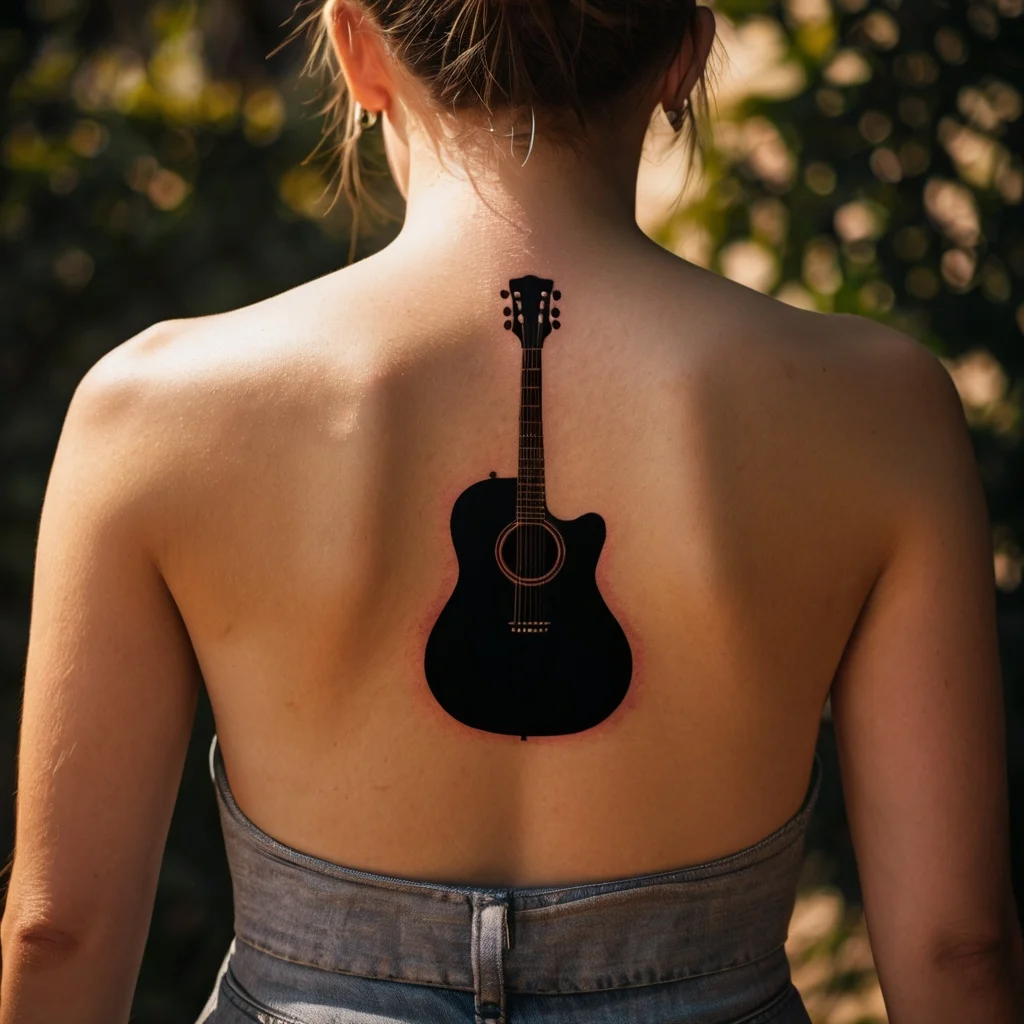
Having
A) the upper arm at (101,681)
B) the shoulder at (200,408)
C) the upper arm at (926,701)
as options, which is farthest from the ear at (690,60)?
the upper arm at (101,681)

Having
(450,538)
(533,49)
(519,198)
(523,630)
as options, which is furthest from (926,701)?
(533,49)

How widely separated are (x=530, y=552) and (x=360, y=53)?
598 millimetres

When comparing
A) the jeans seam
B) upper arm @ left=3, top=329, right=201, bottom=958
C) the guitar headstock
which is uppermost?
the guitar headstock

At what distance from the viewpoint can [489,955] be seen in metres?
1.25

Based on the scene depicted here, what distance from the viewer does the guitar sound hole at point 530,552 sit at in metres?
1.24

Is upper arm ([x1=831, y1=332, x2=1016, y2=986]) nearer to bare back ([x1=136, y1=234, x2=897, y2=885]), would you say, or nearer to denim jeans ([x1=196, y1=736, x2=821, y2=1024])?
bare back ([x1=136, y1=234, x2=897, y2=885])

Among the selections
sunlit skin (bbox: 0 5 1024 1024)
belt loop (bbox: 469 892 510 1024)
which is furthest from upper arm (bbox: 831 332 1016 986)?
belt loop (bbox: 469 892 510 1024)

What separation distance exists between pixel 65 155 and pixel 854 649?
2.34 metres

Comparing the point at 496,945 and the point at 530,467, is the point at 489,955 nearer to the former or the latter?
the point at 496,945

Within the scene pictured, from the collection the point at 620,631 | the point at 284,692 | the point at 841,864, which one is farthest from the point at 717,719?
the point at 841,864

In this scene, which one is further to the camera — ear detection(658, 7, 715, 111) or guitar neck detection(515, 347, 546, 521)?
ear detection(658, 7, 715, 111)

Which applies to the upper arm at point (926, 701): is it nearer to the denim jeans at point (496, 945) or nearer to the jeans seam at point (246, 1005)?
the denim jeans at point (496, 945)

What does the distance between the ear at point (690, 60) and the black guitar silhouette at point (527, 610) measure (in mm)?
315

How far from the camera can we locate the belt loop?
1245mm
